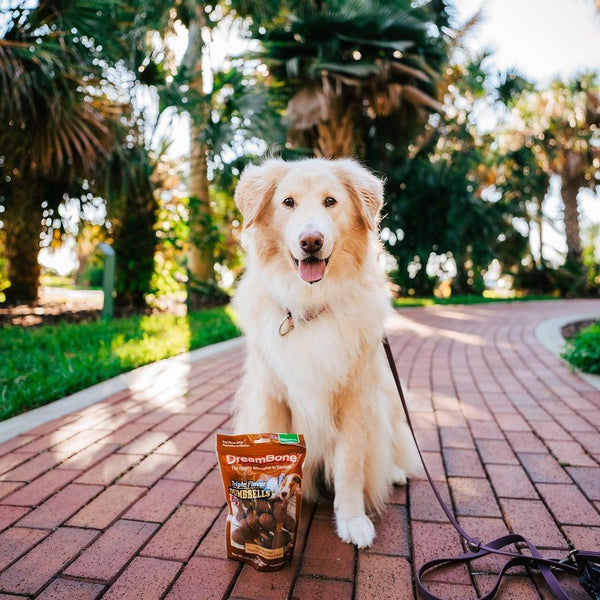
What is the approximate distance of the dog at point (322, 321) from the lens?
79.9 inches

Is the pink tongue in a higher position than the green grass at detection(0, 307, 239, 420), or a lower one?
higher

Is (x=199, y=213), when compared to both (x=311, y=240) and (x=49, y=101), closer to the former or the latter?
(x=49, y=101)

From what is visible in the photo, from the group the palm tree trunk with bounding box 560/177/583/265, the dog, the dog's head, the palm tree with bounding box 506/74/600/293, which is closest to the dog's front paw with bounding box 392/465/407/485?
the dog

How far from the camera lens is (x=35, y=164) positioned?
24.6ft

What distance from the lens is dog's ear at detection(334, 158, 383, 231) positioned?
219 cm

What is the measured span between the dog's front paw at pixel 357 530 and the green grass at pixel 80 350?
2629mm

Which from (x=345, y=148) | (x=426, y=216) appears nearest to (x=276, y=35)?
(x=345, y=148)

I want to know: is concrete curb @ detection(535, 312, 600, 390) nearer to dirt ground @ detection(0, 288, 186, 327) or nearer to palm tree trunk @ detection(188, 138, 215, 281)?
palm tree trunk @ detection(188, 138, 215, 281)

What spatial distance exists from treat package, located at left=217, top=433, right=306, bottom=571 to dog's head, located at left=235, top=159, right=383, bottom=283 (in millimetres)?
717

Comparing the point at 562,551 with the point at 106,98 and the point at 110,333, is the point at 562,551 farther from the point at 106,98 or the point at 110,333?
the point at 106,98

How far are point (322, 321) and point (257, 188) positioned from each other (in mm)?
Result: 730

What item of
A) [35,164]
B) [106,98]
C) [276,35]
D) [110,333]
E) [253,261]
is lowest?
[110,333]

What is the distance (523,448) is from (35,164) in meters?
8.08

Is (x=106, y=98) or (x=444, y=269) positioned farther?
(x=444, y=269)
